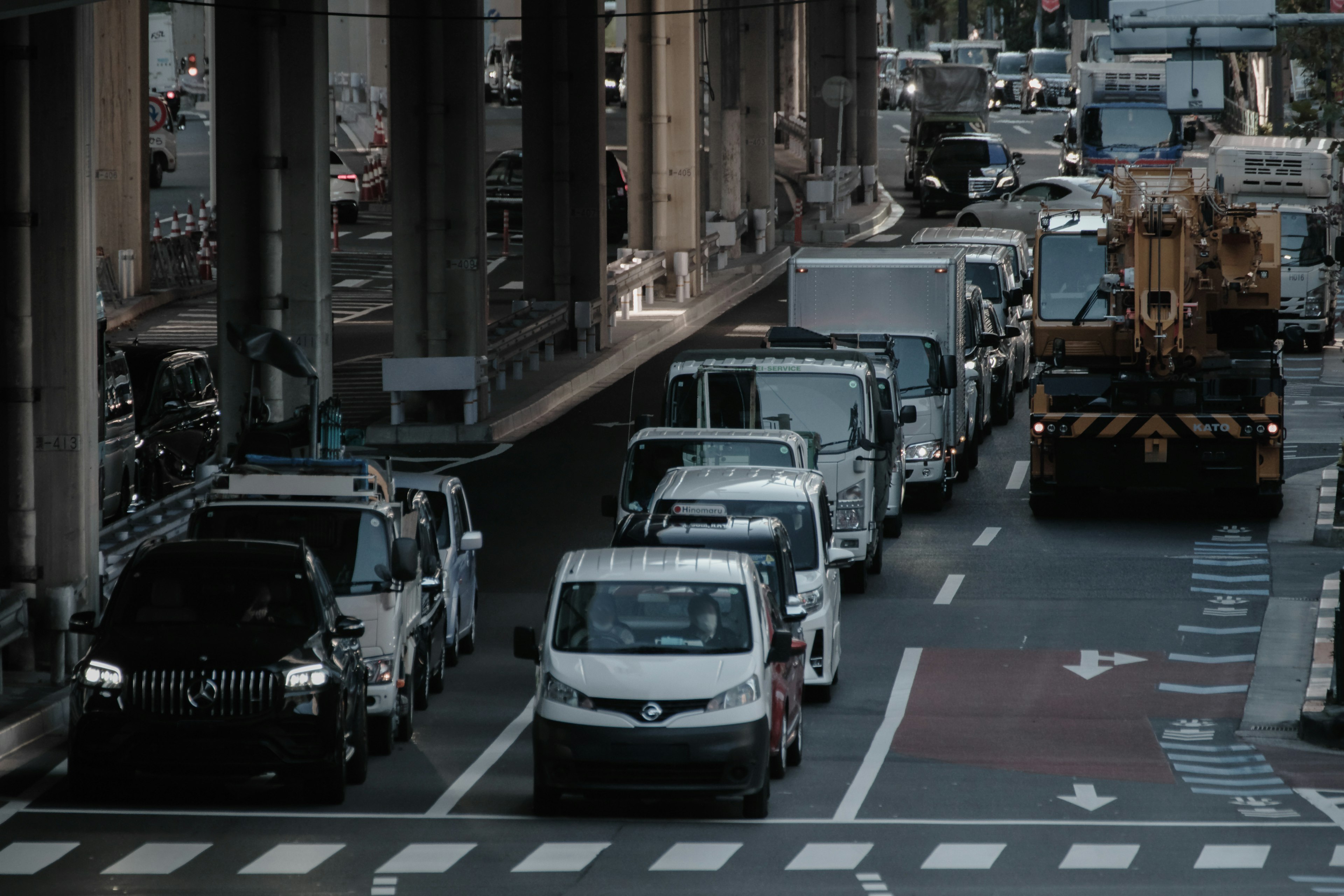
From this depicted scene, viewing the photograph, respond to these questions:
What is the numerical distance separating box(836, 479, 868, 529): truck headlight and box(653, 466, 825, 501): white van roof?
2.64m

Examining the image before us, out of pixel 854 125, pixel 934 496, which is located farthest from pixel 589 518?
pixel 854 125

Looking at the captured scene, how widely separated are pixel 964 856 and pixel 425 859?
3028 mm

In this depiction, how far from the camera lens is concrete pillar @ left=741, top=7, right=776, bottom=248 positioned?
57250 millimetres

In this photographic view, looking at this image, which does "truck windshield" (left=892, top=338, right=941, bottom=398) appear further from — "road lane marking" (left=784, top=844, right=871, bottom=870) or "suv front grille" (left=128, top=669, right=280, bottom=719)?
"suv front grille" (left=128, top=669, right=280, bottom=719)

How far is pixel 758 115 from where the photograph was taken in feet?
189

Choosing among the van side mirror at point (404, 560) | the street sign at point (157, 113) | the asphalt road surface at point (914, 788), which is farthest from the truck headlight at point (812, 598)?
the street sign at point (157, 113)

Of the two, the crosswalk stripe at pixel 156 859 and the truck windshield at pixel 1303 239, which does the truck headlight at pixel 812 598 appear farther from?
the truck windshield at pixel 1303 239

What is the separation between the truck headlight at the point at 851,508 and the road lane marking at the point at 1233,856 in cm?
908

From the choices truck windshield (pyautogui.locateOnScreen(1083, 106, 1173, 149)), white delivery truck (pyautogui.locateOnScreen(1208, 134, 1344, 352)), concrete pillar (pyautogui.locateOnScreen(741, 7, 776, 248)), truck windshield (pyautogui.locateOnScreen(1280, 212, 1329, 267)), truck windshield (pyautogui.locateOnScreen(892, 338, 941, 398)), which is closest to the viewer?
truck windshield (pyautogui.locateOnScreen(892, 338, 941, 398))

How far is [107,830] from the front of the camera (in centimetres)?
1368

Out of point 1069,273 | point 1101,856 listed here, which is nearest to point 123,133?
point 1069,273

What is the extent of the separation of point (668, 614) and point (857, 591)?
27.5 ft

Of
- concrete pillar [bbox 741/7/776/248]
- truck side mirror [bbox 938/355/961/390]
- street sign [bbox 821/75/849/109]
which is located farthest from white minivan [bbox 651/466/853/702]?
street sign [bbox 821/75/849/109]

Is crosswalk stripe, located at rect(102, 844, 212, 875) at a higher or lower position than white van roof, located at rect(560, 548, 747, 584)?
lower
